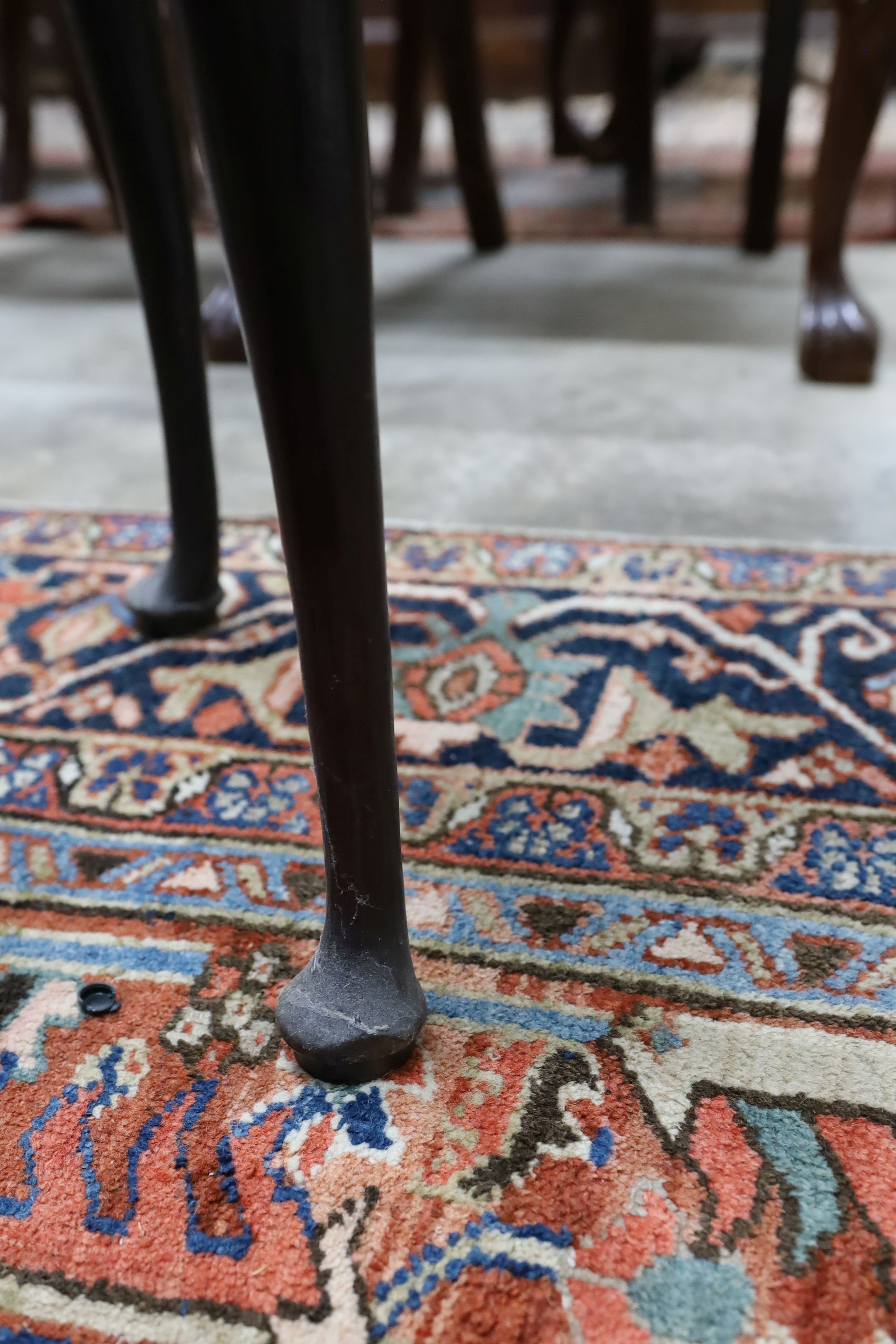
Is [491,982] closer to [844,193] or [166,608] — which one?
[166,608]

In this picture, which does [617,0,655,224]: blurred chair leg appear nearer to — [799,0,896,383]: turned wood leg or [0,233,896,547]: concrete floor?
[0,233,896,547]: concrete floor

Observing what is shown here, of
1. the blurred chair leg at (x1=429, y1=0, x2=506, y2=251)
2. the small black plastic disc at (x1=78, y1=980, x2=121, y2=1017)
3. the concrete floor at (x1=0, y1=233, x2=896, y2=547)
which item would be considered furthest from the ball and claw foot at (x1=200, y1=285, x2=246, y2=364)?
the small black plastic disc at (x1=78, y1=980, x2=121, y2=1017)

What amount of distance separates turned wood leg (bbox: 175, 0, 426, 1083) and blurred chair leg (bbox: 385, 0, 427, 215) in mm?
1938

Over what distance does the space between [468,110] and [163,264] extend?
131 centimetres

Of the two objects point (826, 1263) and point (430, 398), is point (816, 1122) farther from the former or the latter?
point (430, 398)

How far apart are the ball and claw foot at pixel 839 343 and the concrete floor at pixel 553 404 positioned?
24 millimetres

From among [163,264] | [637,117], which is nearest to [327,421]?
[163,264]

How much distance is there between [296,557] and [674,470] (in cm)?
79

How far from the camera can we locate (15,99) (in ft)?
8.07

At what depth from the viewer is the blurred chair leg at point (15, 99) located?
95.0 inches

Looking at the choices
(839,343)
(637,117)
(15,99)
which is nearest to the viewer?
(839,343)

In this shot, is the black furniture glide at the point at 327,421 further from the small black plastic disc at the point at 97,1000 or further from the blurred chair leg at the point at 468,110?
the blurred chair leg at the point at 468,110

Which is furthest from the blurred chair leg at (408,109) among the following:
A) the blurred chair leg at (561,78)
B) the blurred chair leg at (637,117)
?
the blurred chair leg at (561,78)

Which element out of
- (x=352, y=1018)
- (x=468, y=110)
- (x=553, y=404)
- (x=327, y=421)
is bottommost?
(x=553, y=404)
